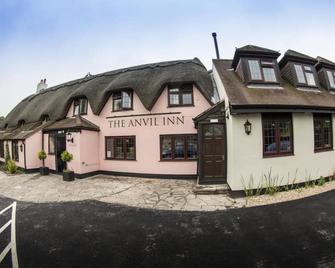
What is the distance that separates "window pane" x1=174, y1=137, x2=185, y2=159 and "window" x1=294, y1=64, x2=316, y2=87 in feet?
21.9

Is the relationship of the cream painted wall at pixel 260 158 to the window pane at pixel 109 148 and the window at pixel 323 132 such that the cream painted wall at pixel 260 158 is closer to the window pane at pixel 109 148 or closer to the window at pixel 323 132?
the window at pixel 323 132

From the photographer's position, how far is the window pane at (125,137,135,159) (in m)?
12.4

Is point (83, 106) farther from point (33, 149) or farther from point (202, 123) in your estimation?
point (202, 123)

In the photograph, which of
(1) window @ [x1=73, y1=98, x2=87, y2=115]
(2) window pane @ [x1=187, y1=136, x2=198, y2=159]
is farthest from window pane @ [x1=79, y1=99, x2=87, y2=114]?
(2) window pane @ [x1=187, y1=136, x2=198, y2=159]

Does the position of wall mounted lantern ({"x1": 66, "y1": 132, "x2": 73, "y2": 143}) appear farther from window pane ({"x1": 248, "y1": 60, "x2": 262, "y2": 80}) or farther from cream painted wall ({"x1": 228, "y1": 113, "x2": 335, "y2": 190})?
window pane ({"x1": 248, "y1": 60, "x2": 262, "y2": 80})

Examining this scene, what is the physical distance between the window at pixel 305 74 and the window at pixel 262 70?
1779 mm

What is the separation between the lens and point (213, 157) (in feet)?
30.0

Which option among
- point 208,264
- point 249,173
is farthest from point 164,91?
point 208,264

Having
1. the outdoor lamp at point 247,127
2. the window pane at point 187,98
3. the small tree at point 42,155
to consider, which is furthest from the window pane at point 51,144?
the outdoor lamp at point 247,127

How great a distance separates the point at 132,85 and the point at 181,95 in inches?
119

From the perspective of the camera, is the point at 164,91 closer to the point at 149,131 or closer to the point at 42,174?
the point at 149,131

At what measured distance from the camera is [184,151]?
37.7 feet

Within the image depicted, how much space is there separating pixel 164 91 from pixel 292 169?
741 centimetres

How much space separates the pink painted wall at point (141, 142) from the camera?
1146 cm
